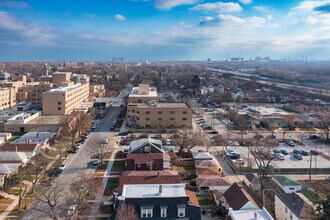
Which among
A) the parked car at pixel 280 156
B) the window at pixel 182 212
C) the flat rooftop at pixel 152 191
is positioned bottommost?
the parked car at pixel 280 156

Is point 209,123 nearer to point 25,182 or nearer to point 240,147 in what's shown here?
point 240,147

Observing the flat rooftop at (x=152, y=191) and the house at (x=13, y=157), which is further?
the house at (x=13, y=157)

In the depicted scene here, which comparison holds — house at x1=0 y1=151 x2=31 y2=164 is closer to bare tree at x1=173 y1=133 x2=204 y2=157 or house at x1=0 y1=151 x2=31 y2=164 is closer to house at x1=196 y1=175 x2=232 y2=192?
bare tree at x1=173 y1=133 x2=204 y2=157

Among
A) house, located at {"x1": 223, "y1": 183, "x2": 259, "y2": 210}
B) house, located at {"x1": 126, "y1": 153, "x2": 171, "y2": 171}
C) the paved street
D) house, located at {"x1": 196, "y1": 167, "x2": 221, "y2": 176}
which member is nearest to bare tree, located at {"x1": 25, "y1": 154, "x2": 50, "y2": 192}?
the paved street

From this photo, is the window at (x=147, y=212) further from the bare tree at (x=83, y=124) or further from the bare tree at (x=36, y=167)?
the bare tree at (x=83, y=124)

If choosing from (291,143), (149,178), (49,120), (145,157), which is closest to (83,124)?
(49,120)

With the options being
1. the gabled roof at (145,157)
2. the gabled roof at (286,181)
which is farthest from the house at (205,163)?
the gabled roof at (286,181)
